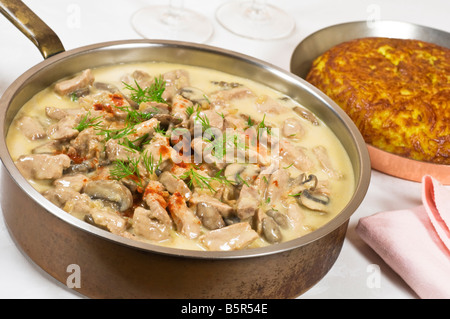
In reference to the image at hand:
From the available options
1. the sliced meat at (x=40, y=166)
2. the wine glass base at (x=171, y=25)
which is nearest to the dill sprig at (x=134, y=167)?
the sliced meat at (x=40, y=166)

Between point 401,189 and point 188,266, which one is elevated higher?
point 188,266

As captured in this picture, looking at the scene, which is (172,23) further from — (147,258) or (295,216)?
(147,258)

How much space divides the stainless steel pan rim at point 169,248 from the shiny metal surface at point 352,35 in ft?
1.62

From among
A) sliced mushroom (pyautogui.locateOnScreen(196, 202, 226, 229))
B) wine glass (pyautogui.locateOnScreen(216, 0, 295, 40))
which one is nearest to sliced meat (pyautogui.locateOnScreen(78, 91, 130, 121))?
sliced mushroom (pyautogui.locateOnScreen(196, 202, 226, 229))

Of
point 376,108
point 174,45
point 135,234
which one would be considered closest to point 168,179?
point 135,234

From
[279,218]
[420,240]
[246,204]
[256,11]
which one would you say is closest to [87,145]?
[246,204]

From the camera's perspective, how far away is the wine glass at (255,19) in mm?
4297

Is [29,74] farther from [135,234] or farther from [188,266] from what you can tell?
[188,266]

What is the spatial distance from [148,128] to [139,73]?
573 millimetres

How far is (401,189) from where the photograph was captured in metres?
3.30

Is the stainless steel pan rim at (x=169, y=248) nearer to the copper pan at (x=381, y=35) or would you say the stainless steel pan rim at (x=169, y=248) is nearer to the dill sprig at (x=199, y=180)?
the copper pan at (x=381, y=35)

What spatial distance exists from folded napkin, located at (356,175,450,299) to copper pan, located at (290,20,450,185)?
0.31 meters

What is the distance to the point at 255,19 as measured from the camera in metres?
4.45

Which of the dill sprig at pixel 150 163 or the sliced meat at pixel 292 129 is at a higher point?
the dill sprig at pixel 150 163
